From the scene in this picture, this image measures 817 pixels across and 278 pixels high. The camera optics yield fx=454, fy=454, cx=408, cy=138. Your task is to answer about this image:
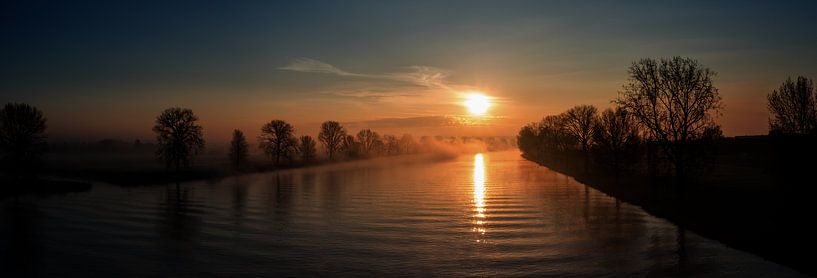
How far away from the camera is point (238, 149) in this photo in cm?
11000

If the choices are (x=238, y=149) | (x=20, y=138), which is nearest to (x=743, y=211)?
(x=20, y=138)

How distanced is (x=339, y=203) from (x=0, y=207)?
3360 centimetres

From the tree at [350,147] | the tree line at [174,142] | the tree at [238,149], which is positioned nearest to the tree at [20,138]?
the tree line at [174,142]

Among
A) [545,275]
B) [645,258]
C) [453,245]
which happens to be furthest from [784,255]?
[453,245]

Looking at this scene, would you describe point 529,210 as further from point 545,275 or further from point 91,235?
point 91,235

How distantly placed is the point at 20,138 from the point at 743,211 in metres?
85.1

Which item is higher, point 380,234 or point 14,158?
point 14,158

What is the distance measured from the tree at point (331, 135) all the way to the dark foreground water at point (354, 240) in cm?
9514

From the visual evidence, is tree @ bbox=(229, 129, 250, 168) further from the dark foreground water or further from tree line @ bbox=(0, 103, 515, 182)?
the dark foreground water

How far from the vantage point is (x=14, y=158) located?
63219mm

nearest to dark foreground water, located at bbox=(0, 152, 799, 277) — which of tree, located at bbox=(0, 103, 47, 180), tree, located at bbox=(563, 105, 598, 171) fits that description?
tree, located at bbox=(0, 103, 47, 180)

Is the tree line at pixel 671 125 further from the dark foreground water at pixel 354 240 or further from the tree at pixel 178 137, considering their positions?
the tree at pixel 178 137

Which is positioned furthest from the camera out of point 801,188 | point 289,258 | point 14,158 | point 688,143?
point 14,158

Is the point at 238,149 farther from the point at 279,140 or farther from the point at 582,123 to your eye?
the point at 582,123
